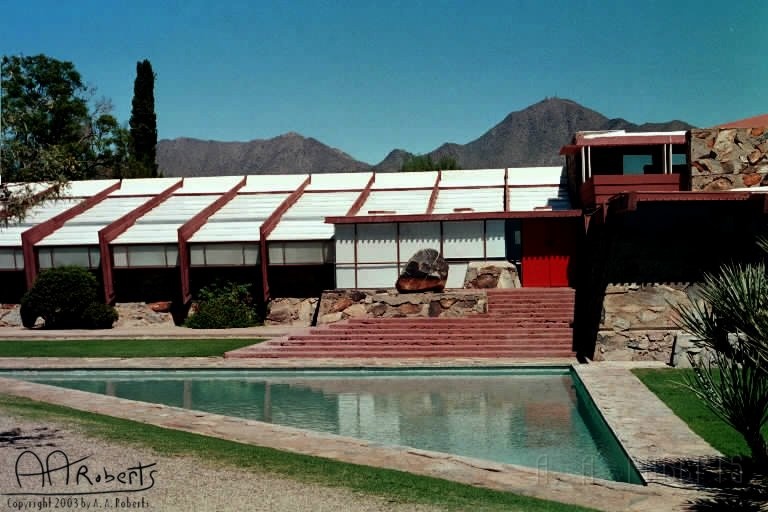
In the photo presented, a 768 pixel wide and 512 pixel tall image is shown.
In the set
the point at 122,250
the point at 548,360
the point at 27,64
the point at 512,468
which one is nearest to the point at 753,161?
the point at 548,360

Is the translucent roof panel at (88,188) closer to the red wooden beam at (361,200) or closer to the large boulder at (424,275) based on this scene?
the red wooden beam at (361,200)

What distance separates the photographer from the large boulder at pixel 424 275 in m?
25.7

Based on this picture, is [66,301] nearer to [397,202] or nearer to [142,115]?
[397,202]

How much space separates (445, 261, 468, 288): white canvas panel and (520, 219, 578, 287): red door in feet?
7.63

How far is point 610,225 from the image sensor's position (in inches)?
948

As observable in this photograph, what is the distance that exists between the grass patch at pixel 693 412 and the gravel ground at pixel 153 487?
13.8 ft

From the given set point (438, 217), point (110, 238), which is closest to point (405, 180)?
point (438, 217)

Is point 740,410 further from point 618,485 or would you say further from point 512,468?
point 512,468

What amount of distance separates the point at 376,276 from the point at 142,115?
34.7 metres

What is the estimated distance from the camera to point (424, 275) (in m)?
25.7

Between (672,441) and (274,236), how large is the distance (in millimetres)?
21635

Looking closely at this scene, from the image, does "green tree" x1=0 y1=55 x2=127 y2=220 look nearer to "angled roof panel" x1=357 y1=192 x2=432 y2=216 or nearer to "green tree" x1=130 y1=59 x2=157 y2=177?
"green tree" x1=130 y1=59 x2=157 y2=177

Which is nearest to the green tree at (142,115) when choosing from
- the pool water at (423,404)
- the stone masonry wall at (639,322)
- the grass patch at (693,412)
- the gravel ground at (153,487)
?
the pool water at (423,404)
